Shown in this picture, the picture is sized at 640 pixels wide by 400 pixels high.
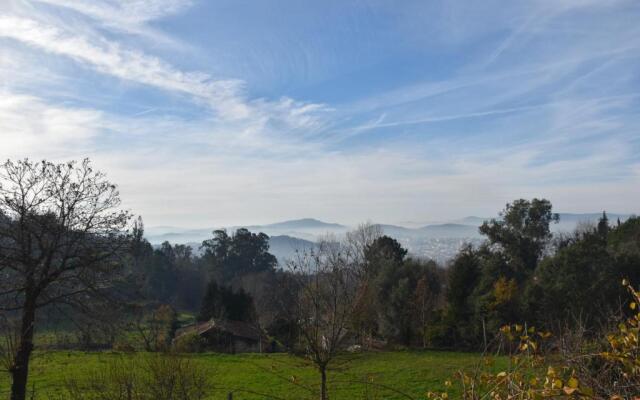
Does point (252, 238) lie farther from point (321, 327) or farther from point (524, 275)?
point (321, 327)

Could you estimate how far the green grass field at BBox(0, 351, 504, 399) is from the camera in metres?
16.3

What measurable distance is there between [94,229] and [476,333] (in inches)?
941

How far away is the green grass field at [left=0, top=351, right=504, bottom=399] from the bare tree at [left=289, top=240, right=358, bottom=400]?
4677 millimetres

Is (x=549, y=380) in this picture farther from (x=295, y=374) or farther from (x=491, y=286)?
(x=491, y=286)

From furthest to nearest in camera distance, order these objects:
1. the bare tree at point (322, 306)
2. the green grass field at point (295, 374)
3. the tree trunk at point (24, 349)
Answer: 1. the green grass field at point (295, 374)
2. the tree trunk at point (24, 349)
3. the bare tree at point (322, 306)

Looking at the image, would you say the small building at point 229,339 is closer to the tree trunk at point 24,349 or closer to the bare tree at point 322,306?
the tree trunk at point 24,349

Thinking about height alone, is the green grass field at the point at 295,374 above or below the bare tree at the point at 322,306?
below

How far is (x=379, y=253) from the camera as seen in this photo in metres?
43.9

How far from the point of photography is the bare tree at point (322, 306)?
315 inches

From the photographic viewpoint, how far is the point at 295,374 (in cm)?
2073

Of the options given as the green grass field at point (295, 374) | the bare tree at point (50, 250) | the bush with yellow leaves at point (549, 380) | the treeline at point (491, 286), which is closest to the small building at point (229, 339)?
the treeline at point (491, 286)

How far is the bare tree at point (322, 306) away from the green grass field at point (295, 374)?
4.68m

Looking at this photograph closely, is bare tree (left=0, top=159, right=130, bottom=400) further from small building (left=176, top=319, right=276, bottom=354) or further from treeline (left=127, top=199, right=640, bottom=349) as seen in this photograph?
small building (left=176, top=319, right=276, bottom=354)

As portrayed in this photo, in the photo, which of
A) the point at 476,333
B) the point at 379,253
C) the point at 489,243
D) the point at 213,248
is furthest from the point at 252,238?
the point at 476,333
